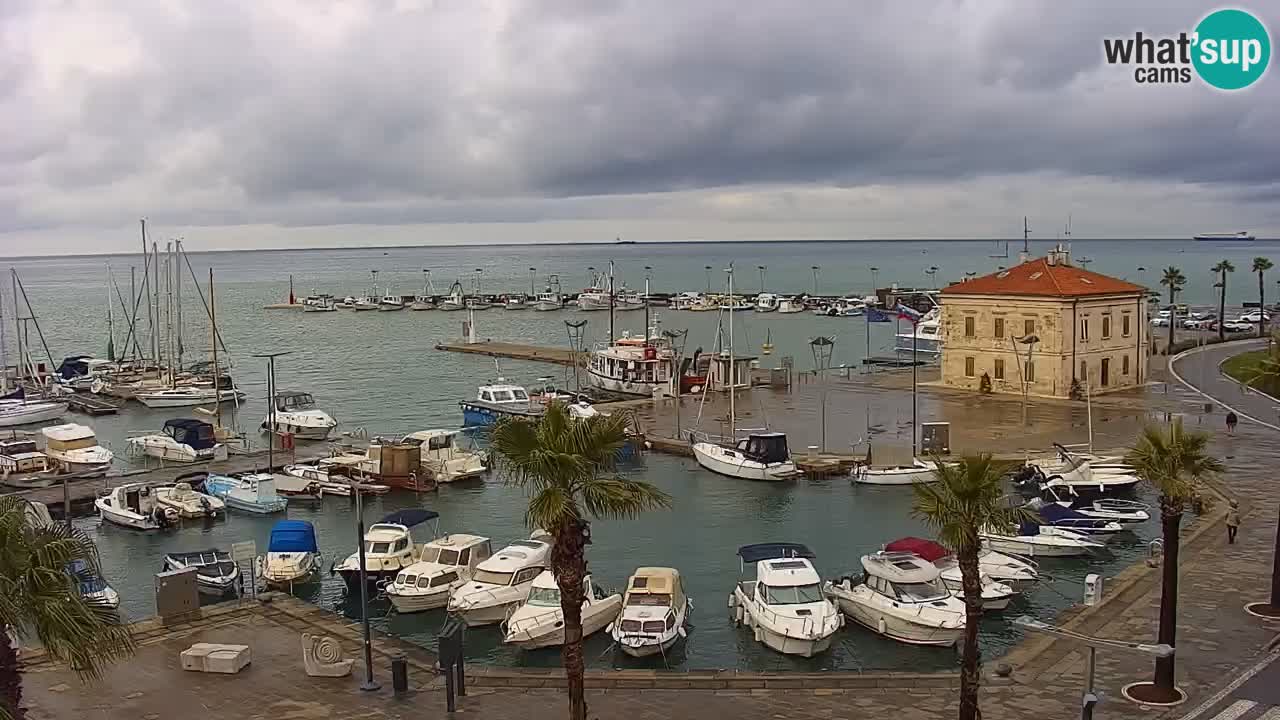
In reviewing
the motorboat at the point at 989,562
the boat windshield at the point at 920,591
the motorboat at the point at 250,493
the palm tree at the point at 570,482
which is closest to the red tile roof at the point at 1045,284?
the motorboat at the point at 989,562

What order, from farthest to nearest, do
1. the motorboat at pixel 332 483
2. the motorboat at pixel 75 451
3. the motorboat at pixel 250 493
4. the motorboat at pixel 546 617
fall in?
the motorboat at pixel 75 451 < the motorboat at pixel 332 483 < the motorboat at pixel 250 493 < the motorboat at pixel 546 617

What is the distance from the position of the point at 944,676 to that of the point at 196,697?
1397cm

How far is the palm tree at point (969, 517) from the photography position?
16516mm

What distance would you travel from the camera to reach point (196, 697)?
2012cm

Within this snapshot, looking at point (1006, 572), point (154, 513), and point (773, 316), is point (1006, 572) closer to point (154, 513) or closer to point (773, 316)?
point (154, 513)

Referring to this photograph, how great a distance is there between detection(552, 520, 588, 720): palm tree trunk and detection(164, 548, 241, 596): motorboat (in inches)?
698

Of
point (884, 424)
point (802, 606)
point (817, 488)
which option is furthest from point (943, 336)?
point (802, 606)

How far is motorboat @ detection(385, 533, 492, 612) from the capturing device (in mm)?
29250

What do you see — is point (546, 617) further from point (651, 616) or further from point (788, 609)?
point (788, 609)

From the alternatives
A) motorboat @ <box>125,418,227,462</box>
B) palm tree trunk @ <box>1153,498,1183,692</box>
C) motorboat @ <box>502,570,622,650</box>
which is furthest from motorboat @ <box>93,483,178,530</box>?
palm tree trunk @ <box>1153,498,1183,692</box>

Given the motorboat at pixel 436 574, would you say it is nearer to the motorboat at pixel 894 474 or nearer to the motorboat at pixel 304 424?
the motorboat at pixel 894 474

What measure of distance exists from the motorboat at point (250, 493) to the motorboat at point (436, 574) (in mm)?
14354

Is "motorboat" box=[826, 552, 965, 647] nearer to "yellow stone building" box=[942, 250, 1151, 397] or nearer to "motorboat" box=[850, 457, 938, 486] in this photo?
"motorboat" box=[850, 457, 938, 486]

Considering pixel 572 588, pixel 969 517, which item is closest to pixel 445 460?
pixel 572 588
